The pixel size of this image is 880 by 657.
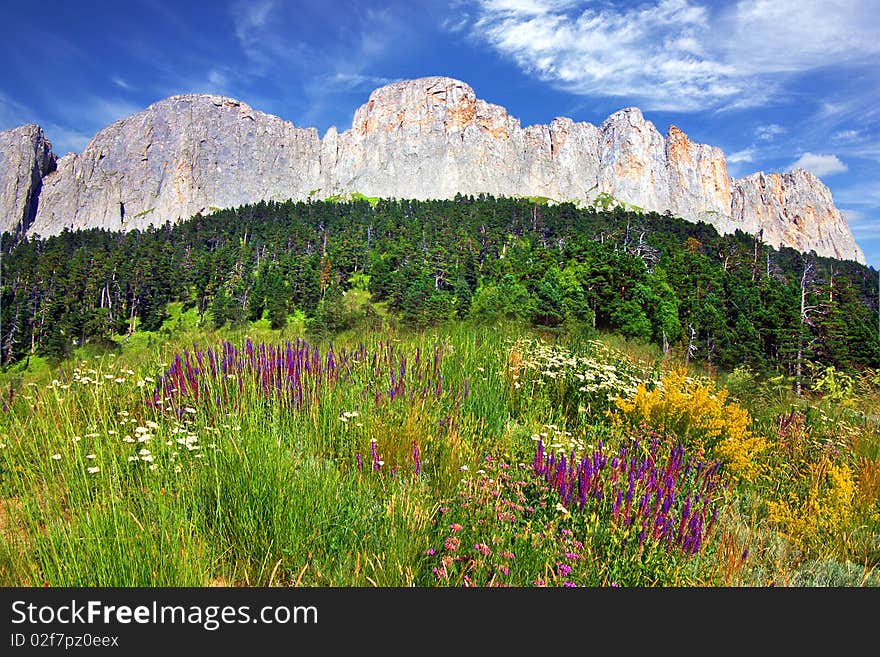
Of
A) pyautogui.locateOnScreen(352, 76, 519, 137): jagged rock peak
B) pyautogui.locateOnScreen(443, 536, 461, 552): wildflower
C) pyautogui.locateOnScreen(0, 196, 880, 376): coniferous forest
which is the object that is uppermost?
pyautogui.locateOnScreen(352, 76, 519, 137): jagged rock peak

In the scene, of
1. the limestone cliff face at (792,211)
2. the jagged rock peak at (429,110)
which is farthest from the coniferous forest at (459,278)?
the limestone cliff face at (792,211)

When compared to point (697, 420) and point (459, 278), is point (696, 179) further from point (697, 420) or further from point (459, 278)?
point (697, 420)

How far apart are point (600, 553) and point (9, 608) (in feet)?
7.26

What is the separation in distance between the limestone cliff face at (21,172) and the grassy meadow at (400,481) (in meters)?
181

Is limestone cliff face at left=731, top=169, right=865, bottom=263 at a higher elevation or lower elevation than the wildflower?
higher

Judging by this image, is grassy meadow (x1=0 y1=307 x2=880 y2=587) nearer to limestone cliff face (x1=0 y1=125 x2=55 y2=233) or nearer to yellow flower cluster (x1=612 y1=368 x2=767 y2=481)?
yellow flower cluster (x1=612 y1=368 x2=767 y2=481)

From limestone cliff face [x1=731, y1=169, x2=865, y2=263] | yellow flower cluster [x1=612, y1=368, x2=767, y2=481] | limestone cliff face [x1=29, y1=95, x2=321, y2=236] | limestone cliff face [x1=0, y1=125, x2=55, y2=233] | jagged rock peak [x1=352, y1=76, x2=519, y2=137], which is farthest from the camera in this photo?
limestone cliff face [x1=731, y1=169, x2=865, y2=263]

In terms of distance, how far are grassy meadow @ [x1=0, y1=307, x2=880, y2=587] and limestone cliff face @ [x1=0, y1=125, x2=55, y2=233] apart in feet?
593

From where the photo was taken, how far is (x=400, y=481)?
230 centimetres

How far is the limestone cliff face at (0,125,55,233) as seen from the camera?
138375 millimetres

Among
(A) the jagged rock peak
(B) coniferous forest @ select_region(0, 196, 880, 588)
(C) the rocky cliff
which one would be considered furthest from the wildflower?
(A) the jagged rock peak

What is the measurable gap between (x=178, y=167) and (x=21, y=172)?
4452cm

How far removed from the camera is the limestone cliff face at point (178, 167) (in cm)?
14838

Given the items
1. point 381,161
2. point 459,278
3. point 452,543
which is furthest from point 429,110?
point 452,543
